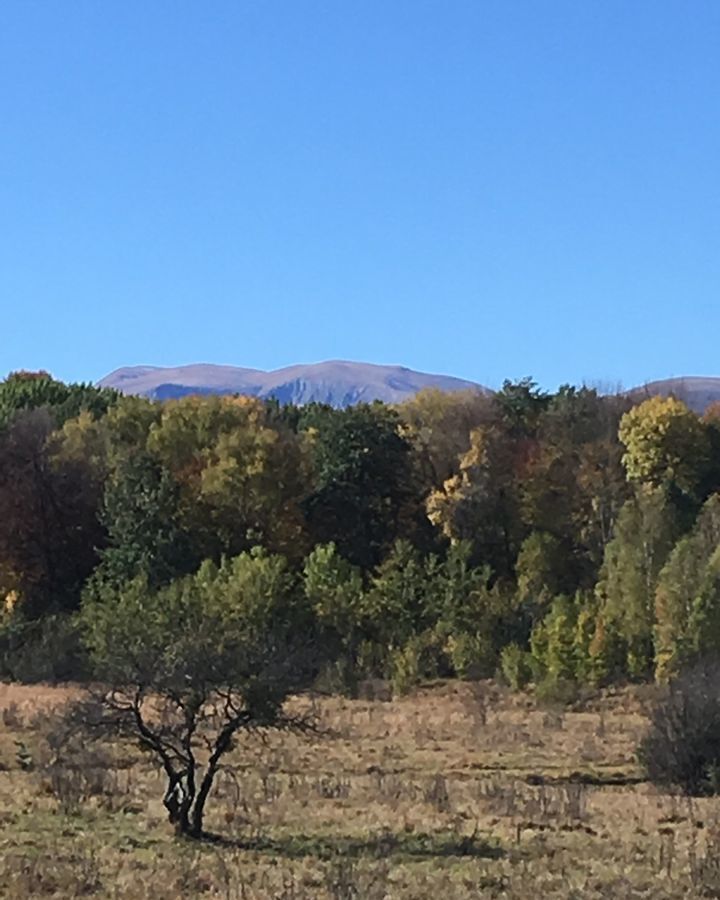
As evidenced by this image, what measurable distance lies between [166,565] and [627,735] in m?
23.1

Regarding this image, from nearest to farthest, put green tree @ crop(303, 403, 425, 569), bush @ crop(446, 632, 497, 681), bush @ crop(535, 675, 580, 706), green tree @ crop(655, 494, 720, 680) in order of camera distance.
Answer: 1. green tree @ crop(655, 494, 720, 680)
2. bush @ crop(535, 675, 580, 706)
3. bush @ crop(446, 632, 497, 681)
4. green tree @ crop(303, 403, 425, 569)

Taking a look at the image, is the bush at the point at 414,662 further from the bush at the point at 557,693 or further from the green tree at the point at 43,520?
the green tree at the point at 43,520

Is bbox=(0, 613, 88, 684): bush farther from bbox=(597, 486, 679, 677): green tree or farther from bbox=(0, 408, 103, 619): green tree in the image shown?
bbox=(597, 486, 679, 677): green tree

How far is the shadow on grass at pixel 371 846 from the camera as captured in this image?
20.0 metres

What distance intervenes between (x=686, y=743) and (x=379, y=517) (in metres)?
31.5

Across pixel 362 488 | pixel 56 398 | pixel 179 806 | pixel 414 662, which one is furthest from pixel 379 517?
pixel 179 806

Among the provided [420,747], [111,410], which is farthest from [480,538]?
[420,747]

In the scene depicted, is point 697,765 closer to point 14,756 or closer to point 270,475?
point 14,756

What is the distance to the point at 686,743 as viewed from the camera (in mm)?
28875

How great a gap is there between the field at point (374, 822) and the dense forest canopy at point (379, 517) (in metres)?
12.7

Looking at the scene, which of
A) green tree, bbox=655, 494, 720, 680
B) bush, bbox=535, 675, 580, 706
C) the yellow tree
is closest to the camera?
green tree, bbox=655, 494, 720, 680

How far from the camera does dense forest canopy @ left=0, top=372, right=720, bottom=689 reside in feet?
167

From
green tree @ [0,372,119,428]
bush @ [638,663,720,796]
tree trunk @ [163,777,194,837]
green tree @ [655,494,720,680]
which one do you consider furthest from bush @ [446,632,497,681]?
tree trunk @ [163,777,194,837]

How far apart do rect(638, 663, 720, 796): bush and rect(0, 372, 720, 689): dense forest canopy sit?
1789 centimetres
